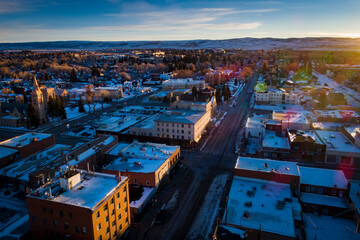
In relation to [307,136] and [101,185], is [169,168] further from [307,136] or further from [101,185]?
[307,136]

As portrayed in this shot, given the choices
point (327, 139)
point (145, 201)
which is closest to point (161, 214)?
point (145, 201)

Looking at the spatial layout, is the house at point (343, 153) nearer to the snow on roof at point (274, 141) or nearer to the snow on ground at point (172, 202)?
the snow on roof at point (274, 141)

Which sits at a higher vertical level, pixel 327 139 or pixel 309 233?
pixel 327 139

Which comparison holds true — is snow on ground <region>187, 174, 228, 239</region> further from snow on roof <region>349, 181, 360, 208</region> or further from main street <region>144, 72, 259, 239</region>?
snow on roof <region>349, 181, 360, 208</region>

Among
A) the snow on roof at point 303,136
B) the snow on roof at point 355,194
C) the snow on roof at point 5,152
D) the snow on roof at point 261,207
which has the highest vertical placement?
the snow on roof at point 303,136

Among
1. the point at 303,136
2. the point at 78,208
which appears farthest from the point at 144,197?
the point at 303,136

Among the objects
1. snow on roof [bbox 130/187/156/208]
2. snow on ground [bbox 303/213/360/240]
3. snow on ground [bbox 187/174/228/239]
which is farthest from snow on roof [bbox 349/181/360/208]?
snow on roof [bbox 130/187/156/208]

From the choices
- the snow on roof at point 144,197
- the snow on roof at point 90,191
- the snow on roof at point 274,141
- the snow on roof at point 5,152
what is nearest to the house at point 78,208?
the snow on roof at point 90,191

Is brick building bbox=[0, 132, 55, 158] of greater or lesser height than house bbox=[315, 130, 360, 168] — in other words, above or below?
above
